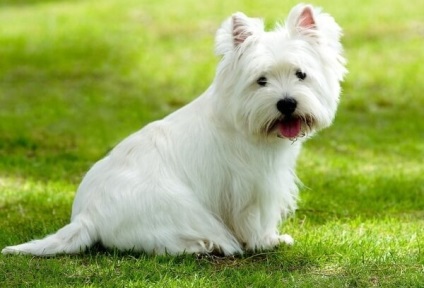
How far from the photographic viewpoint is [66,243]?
604 cm

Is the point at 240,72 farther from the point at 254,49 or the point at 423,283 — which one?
the point at 423,283

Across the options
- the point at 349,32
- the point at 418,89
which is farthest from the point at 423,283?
the point at 349,32

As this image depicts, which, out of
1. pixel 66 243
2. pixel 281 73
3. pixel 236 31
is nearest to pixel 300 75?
pixel 281 73

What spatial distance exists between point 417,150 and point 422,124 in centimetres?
183

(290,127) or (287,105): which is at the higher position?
(287,105)

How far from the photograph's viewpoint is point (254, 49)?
5910 millimetres

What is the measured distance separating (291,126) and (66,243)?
178 centimetres

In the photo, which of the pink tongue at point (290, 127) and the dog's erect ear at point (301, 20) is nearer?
the pink tongue at point (290, 127)

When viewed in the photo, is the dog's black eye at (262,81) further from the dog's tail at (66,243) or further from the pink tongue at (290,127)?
the dog's tail at (66,243)

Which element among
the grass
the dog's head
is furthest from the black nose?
the grass

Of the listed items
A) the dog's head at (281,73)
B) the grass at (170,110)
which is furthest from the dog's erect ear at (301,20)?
the grass at (170,110)

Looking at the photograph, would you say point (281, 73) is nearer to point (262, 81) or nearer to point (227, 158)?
point (262, 81)

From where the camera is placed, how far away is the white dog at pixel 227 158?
19.3ft

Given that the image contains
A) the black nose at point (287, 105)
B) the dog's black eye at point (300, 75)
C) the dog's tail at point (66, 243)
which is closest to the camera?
the black nose at point (287, 105)
